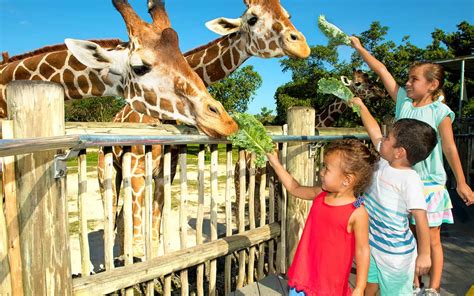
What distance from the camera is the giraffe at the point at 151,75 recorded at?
2768 mm

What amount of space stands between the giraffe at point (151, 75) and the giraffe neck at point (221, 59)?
3.57ft

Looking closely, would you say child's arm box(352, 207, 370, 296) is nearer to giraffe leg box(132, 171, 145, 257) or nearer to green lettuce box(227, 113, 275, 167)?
green lettuce box(227, 113, 275, 167)

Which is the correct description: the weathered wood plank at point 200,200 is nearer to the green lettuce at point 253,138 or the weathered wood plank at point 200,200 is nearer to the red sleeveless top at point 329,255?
the green lettuce at point 253,138

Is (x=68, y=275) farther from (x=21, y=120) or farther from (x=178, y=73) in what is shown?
(x=178, y=73)

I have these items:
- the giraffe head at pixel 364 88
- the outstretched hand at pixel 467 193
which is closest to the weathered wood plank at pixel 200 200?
the outstretched hand at pixel 467 193

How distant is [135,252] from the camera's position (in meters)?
3.55

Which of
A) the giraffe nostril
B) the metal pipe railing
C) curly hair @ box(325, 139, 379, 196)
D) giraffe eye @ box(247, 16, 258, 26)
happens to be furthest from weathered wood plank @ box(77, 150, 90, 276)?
giraffe eye @ box(247, 16, 258, 26)

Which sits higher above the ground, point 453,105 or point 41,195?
point 453,105

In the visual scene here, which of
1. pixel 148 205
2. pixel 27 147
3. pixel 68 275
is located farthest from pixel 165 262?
pixel 27 147

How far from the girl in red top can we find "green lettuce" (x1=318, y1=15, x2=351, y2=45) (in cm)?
158

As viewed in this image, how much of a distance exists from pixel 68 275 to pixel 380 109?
22.0 m

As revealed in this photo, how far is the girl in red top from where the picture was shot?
6.25 feet

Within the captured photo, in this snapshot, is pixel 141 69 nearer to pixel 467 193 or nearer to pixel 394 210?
pixel 394 210

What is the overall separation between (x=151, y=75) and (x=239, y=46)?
5.82ft
